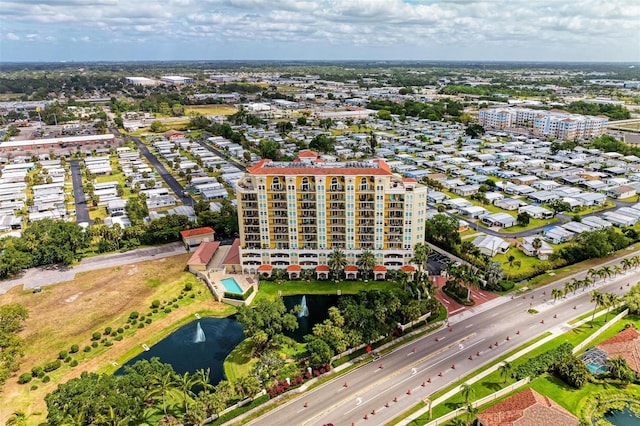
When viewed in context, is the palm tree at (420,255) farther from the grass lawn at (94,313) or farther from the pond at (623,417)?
the pond at (623,417)

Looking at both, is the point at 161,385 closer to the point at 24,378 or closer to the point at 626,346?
the point at 24,378

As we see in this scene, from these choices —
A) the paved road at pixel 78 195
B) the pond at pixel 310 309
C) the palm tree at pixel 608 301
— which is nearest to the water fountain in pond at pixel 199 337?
the pond at pixel 310 309

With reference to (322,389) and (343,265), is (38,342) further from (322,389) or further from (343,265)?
(343,265)

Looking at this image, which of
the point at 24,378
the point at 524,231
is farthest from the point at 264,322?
the point at 524,231

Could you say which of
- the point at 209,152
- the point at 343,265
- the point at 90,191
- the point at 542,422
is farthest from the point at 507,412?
the point at 209,152

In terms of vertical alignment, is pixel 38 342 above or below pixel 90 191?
below

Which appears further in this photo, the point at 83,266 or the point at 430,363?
the point at 83,266
